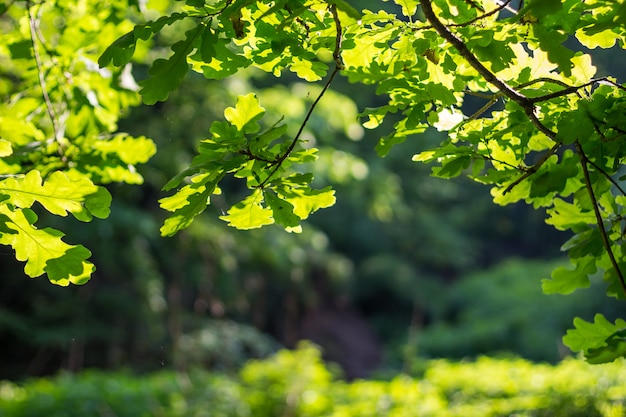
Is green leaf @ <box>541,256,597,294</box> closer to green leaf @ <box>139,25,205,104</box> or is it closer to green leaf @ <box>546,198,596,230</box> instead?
green leaf @ <box>546,198,596,230</box>

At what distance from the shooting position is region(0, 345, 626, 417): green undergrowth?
4324 millimetres

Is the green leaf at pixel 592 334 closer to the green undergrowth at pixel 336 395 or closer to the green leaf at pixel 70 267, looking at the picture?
the green leaf at pixel 70 267

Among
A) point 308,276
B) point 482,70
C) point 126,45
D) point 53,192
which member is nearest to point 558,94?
point 482,70

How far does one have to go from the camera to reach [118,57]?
3.50ft

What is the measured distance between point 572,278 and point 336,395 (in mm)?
3886

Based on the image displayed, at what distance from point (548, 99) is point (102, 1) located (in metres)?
1.41

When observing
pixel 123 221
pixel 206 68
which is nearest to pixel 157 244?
pixel 123 221

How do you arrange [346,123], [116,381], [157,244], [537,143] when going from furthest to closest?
[157,244] → [346,123] → [116,381] → [537,143]

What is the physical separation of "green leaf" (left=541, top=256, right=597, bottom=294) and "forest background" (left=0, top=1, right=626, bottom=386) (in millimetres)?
2066

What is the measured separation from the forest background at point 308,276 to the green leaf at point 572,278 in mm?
2066

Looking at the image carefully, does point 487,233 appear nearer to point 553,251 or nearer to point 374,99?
point 553,251

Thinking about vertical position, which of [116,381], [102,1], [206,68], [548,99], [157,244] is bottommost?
[157,244]

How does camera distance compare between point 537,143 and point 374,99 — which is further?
point 374,99

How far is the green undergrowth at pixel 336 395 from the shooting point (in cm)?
432
